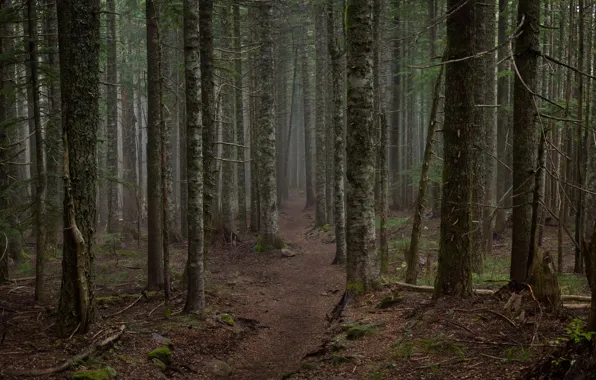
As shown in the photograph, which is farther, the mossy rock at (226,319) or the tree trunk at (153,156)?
the tree trunk at (153,156)

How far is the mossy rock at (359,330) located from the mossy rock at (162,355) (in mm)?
2920

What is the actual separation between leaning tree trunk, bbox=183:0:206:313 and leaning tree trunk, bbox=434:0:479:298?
15.8ft

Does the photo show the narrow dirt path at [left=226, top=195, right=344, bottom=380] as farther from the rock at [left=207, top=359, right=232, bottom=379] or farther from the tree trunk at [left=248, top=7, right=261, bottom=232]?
the tree trunk at [left=248, top=7, right=261, bottom=232]

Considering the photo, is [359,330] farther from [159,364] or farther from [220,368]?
[159,364]

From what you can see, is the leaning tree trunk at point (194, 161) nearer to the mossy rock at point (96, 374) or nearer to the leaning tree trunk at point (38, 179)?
the leaning tree trunk at point (38, 179)

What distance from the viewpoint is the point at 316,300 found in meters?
12.6

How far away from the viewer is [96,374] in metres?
6.32

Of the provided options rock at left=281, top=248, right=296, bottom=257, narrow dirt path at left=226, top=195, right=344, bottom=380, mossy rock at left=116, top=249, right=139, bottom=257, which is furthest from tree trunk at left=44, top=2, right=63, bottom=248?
rock at left=281, top=248, right=296, bottom=257

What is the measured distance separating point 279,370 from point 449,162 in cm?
447

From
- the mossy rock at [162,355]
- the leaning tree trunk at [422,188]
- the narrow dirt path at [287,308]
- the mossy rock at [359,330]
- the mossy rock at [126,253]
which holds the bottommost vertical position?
the narrow dirt path at [287,308]

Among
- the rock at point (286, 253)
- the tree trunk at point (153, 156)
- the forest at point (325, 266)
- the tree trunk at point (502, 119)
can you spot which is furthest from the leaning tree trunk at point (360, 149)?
the tree trunk at point (502, 119)

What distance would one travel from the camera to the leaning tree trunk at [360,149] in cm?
1025

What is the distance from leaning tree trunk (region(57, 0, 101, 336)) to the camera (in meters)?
7.48

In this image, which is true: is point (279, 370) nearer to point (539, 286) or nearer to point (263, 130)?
point (539, 286)
